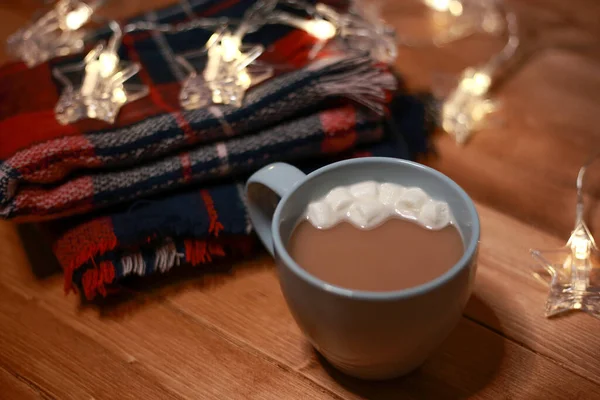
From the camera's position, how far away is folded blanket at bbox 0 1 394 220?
0.57m

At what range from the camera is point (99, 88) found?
67 centimetres

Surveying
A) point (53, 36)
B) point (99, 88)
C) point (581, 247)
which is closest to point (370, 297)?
point (581, 247)

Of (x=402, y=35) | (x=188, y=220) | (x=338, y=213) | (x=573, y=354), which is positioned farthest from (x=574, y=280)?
(x=402, y=35)

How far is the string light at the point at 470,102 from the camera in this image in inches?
29.0

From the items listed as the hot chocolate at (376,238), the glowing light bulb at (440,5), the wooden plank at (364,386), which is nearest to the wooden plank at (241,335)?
the wooden plank at (364,386)

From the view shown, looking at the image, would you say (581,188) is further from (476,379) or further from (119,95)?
(119,95)

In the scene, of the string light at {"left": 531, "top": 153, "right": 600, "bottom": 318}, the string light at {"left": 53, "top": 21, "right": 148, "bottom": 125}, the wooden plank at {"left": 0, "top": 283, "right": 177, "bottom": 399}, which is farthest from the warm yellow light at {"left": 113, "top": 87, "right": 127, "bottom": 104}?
the string light at {"left": 531, "top": 153, "right": 600, "bottom": 318}

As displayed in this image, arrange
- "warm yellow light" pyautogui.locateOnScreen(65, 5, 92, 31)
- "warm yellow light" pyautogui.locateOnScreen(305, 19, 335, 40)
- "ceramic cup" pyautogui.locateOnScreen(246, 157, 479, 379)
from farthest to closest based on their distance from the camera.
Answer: "warm yellow light" pyautogui.locateOnScreen(65, 5, 92, 31)
"warm yellow light" pyautogui.locateOnScreen(305, 19, 335, 40)
"ceramic cup" pyautogui.locateOnScreen(246, 157, 479, 379)

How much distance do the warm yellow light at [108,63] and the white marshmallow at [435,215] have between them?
405 mm

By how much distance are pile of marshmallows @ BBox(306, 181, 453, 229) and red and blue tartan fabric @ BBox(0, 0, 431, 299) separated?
0.42ft

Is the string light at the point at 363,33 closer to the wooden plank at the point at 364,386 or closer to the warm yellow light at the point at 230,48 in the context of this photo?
the warm yellow light at the point at 230,48

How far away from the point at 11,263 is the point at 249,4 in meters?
0.43

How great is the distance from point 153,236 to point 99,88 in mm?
189

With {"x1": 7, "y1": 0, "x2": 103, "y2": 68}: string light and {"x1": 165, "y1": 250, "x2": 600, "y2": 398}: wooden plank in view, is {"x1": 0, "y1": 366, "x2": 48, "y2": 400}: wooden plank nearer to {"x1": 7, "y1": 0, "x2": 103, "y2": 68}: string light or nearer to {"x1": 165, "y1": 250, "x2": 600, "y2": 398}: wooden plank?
{"x1": 165, "y1": 250, "x2": 600, "y2": 398}: wooden plank
